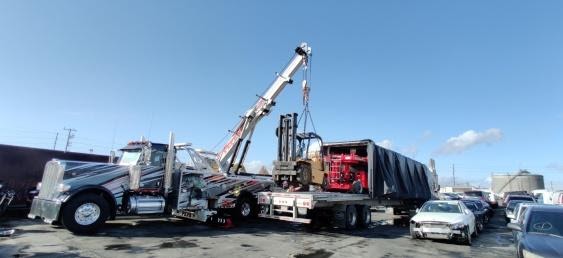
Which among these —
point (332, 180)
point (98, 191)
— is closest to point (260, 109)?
point (332, 180)

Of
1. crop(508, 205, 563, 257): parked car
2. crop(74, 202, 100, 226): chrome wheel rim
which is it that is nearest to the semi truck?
crop(74, 202, 100, 226): chrome wheel rim

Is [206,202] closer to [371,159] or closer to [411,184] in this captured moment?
[371,159]

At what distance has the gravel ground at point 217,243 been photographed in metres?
8.41

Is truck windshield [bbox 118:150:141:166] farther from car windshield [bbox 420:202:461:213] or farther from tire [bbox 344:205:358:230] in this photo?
car windshield [bbox 420:202:461:213]

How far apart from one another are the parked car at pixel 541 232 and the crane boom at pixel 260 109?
457 inches

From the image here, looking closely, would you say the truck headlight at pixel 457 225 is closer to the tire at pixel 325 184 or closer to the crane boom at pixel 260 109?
the tire at pixel 325 184

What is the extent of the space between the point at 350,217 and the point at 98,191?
8.04 meters

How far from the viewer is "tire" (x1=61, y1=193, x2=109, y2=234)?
391 inches

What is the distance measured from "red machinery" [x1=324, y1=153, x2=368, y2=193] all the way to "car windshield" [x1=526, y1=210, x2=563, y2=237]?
7708 millimetres

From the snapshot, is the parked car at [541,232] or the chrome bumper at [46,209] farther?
the chrome bumper at [46,209]

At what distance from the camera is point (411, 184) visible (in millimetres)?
17953

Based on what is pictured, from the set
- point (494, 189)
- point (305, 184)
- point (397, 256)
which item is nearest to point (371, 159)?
point (305, 184)

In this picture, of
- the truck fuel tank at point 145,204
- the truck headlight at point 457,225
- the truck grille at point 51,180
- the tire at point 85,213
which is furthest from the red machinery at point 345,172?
the truck grille at point 51,180

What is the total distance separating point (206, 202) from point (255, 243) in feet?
12.8
